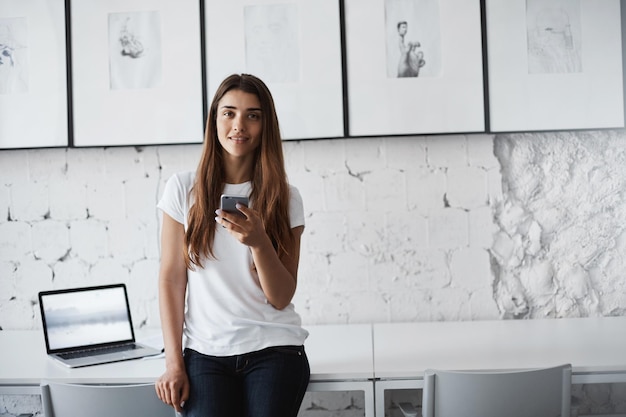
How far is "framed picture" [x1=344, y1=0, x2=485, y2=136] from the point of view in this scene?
2230 mm

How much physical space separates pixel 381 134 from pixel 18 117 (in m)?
1.32

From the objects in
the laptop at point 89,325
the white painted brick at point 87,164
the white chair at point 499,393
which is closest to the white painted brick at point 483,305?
the white chair at point 499,393

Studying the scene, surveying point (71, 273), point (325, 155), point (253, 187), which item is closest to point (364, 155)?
point (325, 155)

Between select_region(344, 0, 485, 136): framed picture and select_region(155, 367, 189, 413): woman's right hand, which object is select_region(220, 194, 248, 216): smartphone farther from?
select_region(344, 0, 485, 136): framed picture

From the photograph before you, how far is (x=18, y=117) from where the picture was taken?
2.32 meters

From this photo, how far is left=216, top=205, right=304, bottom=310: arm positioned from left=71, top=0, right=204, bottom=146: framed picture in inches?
31.2

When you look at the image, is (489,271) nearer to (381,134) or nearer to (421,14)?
(381,134)

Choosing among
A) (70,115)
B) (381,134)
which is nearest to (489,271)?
(381,134)

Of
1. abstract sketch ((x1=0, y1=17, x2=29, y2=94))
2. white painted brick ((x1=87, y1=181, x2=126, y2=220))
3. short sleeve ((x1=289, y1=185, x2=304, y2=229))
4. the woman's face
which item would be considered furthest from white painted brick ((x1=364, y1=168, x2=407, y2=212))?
abstract sketch ((x1=0, y1=17, x2=29, y2=94))

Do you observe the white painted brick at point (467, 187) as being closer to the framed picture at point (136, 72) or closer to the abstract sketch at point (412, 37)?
the abstract sketch at point (412, 37)

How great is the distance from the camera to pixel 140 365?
1785 millimetres

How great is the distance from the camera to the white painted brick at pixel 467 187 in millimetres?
2289

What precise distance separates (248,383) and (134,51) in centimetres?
132

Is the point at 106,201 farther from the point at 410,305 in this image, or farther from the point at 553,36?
the point at 553,36
